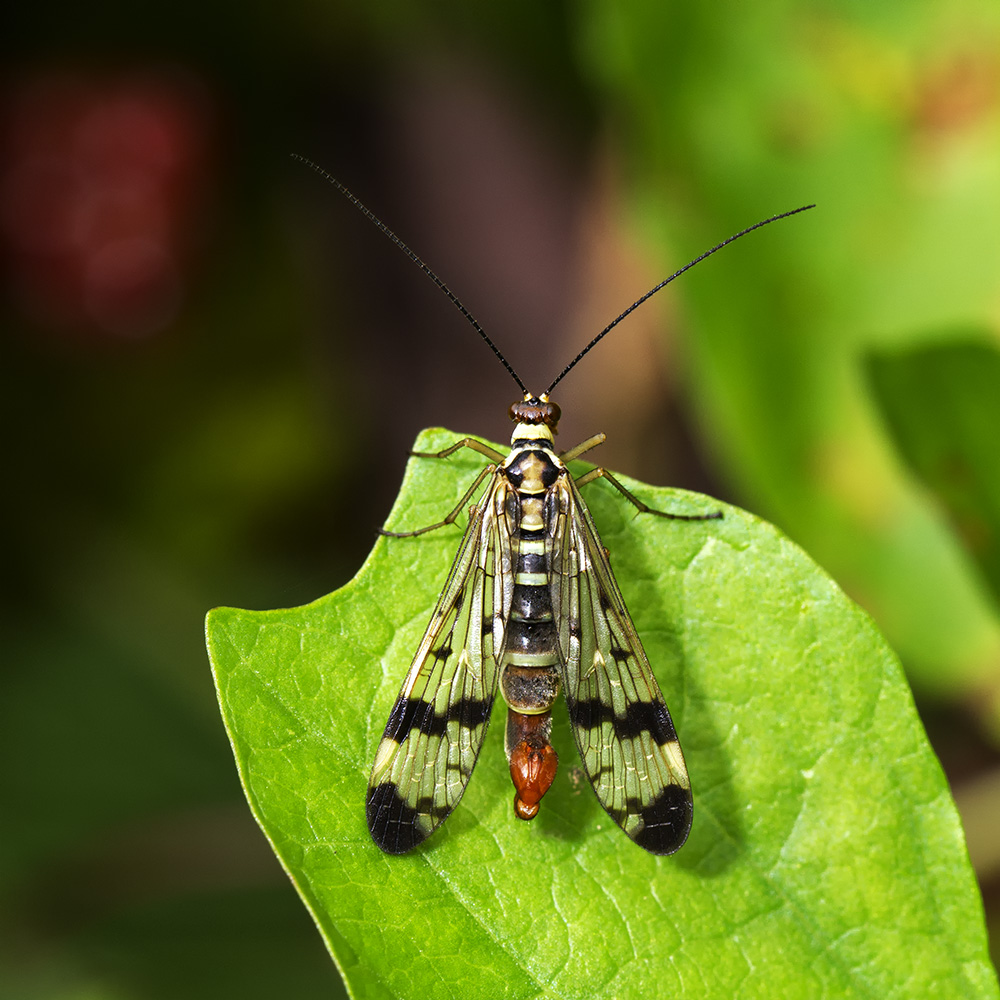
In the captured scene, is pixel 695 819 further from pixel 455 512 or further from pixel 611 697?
pixel 455 512

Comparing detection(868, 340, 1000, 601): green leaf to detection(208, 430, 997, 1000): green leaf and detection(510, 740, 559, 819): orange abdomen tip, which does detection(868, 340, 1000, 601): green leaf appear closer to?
detection(208, 430, 997, 1000): green leaf

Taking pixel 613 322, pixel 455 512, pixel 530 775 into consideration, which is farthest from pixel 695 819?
pixel 613 322

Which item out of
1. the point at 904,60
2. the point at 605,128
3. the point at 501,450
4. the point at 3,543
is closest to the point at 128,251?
the point at 3,543

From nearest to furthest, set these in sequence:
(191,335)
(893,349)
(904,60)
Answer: (893,349) < (904,60) < (191,335)

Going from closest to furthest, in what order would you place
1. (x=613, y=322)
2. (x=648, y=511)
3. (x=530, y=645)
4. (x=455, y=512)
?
(x=648, y=511) → (x=455, y=512) → (x=530, y=645) → (x=613, y=322)

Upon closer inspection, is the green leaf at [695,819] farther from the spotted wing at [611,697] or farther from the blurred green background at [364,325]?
the blurred green background at [364,325]

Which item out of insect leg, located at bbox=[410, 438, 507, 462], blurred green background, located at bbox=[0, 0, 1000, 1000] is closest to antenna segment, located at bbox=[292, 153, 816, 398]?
blurred green background, located at bbox=[0, 0, 1000, 1000]

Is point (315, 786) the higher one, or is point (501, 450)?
point (501, 450)

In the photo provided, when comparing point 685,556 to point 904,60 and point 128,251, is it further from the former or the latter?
point 128,251
